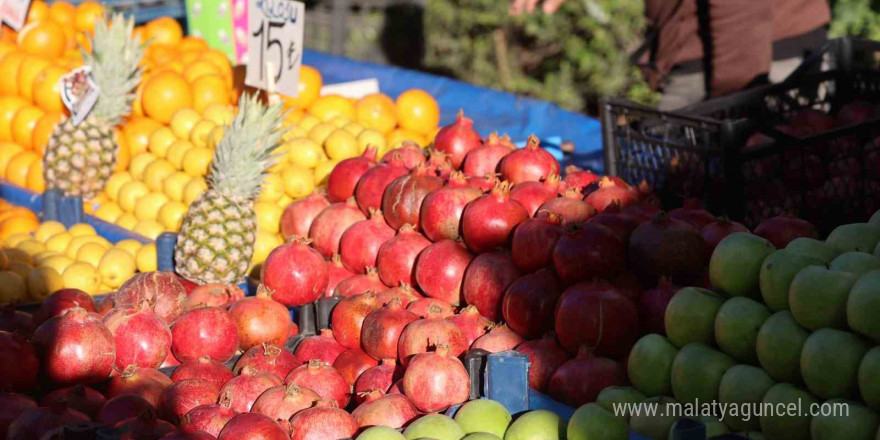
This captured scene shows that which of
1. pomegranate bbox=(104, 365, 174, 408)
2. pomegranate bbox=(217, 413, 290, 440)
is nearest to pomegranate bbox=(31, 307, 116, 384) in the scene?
pomegranate bbox=(104, 365, 174, 408)

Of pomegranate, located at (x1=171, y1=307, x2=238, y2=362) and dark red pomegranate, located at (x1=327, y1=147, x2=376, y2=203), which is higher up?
dark red pomegranate, located at (x1=327, y1=147, x2=376, y2=203)

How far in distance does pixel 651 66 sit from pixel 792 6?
880 mm

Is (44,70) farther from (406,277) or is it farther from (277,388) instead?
(277,388)

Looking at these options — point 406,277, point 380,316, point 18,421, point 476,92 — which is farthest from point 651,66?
point 18,421

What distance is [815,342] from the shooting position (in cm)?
206

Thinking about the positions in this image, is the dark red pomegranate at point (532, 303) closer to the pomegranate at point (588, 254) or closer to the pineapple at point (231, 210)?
the pomegranate at point (588, 254)

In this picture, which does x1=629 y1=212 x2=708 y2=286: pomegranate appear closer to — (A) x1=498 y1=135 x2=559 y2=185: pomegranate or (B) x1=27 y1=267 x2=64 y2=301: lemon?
(A) x1=498 y1=135 x2=559 y2=185: pomegranate

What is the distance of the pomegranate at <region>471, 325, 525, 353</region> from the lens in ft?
9.14

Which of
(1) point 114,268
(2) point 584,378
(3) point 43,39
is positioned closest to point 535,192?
(2) point 584,378

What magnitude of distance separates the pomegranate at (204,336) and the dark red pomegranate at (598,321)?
1095 millimetres

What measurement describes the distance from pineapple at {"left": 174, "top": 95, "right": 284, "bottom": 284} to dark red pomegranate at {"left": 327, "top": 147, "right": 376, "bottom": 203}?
0.40 metres

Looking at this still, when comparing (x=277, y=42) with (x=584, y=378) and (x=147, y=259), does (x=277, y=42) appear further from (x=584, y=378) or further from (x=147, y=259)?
(x=584, y=378)

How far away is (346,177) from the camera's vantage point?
3781 mm

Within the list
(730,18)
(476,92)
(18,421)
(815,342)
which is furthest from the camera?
(476,92)
